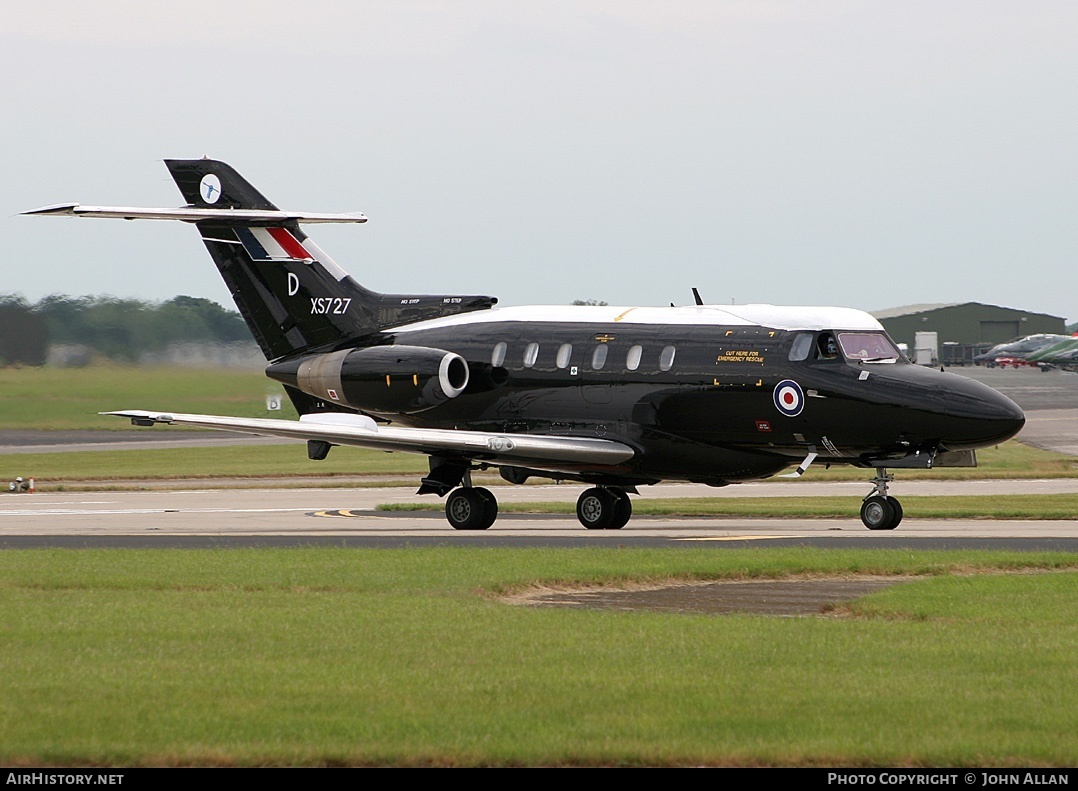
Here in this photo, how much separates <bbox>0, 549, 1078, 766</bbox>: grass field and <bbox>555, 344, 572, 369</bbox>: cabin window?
33.6 ft

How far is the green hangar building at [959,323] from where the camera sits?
163 metres

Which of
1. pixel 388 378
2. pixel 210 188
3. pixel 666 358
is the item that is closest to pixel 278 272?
pixel 210 188

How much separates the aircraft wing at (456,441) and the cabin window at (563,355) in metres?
1.43

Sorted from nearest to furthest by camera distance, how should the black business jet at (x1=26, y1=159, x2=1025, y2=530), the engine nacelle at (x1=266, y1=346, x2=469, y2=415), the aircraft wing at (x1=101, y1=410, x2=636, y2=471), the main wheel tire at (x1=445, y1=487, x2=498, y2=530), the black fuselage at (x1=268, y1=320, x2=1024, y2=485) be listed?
the black fuselage at (x1=268, y1=320, x2=1024, y2=485) → the black business jet at (x1=26, y1=159, x2=1025, y2=530) → the aircraft wing at (x1=101, y1=410, x2=636, y2=471) → the main wheel tire at (x1=445, y1=487, x2=498, y2=530) → the engine nacelle at (x1=266, y1=346, x2=469, y2=415)

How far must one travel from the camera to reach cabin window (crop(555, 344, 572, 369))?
28.4m

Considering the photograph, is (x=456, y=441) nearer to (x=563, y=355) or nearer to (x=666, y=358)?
(x=563, y=355)

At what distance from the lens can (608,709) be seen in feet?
34.0


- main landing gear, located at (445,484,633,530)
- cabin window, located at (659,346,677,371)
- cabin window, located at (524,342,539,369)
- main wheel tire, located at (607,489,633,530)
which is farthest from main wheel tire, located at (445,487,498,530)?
cabin window, located at (659,346,677,371)

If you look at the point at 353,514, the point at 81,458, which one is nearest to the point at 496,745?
the point at 353,514

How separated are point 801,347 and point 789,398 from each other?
3.09 feet

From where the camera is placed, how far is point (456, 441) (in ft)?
89.0

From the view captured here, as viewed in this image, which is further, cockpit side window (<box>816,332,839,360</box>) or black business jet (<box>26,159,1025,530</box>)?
cockpit side window (<box>816,332,839,360</box>)

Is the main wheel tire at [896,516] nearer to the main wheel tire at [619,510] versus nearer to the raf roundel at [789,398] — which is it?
the raf roundel at [789,398]

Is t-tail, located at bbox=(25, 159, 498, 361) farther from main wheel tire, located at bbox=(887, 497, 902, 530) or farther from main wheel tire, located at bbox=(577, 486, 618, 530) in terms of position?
main wheel tire, located at bbox=(887, 497, 902, 530)
